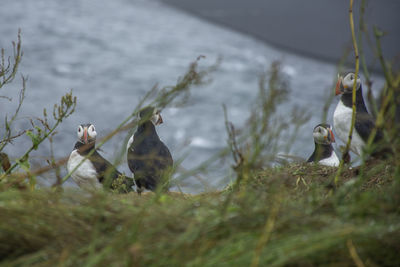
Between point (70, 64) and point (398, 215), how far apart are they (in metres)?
9.02

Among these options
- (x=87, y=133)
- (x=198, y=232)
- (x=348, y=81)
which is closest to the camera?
(x=198, y=232)

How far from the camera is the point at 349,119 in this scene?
304 cm

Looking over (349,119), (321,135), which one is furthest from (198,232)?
(321,135)

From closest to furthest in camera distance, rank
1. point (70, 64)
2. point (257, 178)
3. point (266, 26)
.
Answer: point (257, 178) < point (70, 64) < point (266, 26)

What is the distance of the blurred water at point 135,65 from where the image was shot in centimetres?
863

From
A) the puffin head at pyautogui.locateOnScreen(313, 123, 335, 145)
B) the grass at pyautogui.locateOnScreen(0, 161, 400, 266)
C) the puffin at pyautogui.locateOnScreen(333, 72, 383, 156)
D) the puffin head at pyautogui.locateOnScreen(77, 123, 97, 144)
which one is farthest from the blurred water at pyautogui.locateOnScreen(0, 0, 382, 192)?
the grass at pyautogui.locateOnScreen(0, 161, 400, 266)

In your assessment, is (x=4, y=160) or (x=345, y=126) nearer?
(x=4, y=160)

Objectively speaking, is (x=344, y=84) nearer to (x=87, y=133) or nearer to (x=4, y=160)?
(x=87, y=133)

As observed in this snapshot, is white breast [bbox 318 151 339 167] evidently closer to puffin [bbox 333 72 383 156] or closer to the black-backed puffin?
puffin [bbox 333 72 383 156]

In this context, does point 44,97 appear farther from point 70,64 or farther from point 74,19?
point 74,19

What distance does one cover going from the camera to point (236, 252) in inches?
40.0

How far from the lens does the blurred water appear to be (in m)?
8.63

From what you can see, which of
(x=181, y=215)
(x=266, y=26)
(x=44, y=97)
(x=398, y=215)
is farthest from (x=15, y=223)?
(x=266, y=26)

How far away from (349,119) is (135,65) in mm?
7525
